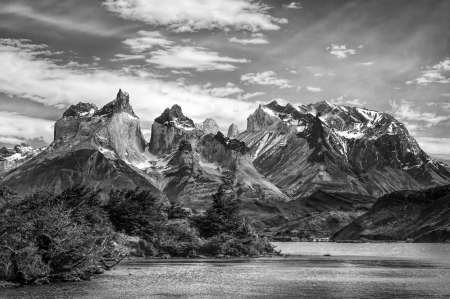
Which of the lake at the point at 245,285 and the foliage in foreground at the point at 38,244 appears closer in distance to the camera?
the lake at the point at 245,285

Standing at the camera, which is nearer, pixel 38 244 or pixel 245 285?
pixel 38 244

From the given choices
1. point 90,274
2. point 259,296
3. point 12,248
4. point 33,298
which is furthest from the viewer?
point 90,274

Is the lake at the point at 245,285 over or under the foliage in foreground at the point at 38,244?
under

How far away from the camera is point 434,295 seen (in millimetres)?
96562

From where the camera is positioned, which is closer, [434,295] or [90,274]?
[434,295]

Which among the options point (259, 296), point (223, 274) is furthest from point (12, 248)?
point (223, 274)

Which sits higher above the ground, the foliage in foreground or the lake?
the foliage in foreground

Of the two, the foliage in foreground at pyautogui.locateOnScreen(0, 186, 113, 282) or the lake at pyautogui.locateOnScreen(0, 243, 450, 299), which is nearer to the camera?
the lake at pyautogui.locateOnScreen(0, 243, 450, 299)

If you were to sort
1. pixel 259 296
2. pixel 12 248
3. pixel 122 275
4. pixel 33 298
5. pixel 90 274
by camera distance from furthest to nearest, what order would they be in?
pixel 122 275 → pixel 90 274 → pixel 12 248 → pixel 259 296 → pixel 33 298

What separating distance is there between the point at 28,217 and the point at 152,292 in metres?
26.6

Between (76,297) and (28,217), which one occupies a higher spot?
(28,217)

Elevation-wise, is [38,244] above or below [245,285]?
above

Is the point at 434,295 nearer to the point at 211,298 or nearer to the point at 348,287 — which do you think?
the point at 348,287

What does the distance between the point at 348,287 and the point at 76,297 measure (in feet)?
151
